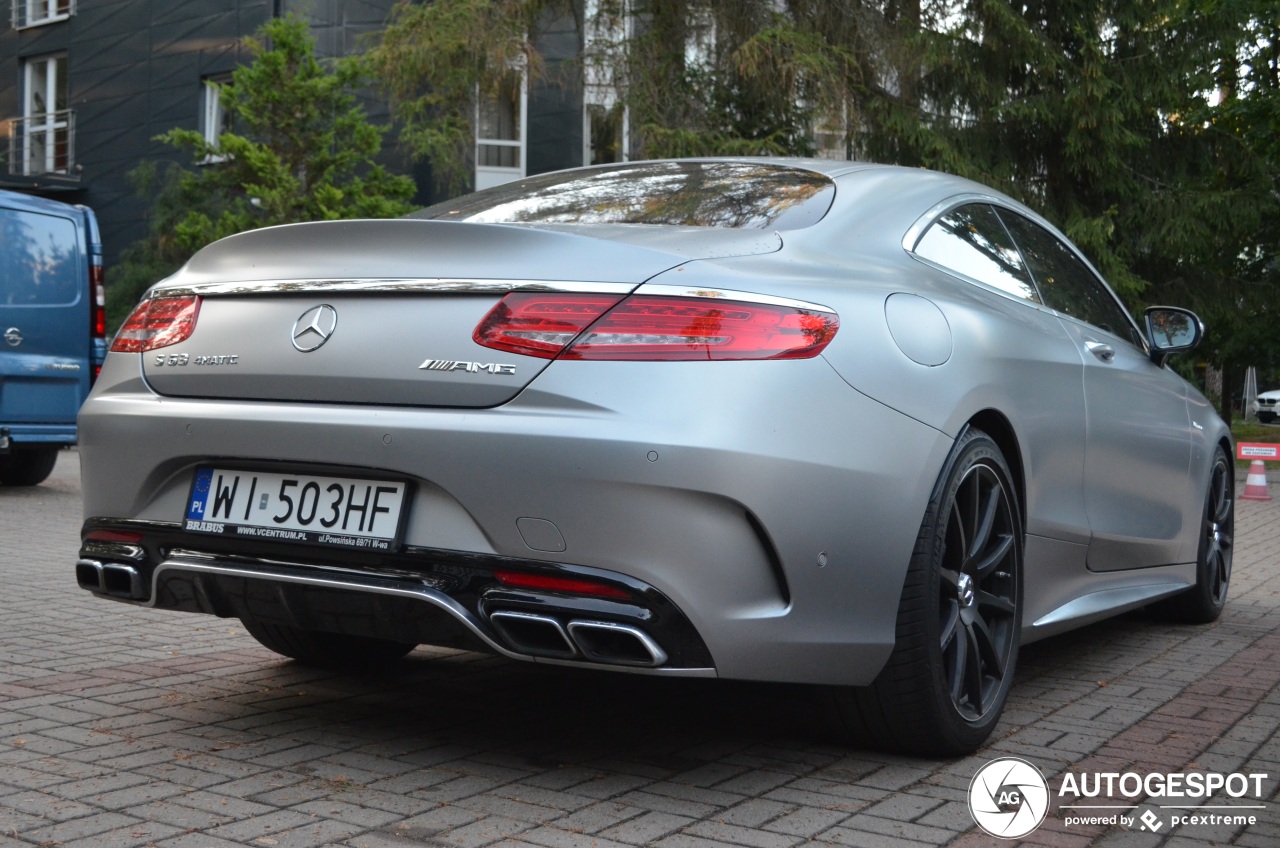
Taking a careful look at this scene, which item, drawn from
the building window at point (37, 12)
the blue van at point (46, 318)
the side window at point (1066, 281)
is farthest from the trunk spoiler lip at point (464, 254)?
the building window at point (37, 12)

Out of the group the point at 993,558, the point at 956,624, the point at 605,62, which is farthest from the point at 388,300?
the point at 605,62

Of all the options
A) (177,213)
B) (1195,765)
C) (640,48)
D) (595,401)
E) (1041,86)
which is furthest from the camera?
(177,213)

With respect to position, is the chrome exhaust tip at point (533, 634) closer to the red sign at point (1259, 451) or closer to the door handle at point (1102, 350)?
the door handle at point (1102, 350)

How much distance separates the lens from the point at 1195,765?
11.8 ft

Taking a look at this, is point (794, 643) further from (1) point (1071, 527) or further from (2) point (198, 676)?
(2) point (198, 676)

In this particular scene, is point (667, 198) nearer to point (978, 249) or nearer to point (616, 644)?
point (978, 249)

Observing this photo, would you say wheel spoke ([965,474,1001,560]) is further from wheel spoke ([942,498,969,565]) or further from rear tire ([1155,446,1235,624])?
rear tire ([1155,446,1235,624])

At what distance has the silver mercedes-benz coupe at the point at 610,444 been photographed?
297cm

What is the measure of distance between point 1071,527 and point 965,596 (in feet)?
2.81

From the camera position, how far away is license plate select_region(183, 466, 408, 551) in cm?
313

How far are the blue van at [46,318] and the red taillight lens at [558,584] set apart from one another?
8.67m

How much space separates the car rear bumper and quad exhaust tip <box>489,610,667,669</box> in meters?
0.01

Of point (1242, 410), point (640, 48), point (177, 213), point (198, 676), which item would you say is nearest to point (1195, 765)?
point (198, 676)

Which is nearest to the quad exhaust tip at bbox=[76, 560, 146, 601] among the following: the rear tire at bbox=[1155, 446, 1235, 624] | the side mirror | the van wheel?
the side mirror
